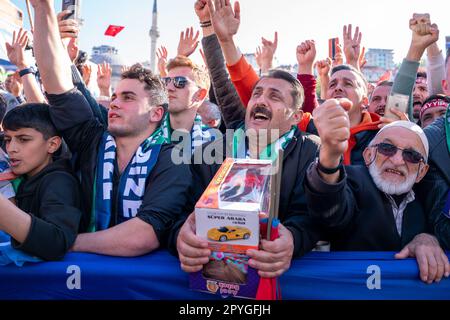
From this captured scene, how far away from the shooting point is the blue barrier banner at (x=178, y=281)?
5.38 ft

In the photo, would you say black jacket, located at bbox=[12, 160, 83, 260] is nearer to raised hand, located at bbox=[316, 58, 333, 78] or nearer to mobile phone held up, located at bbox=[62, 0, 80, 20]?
mobile phone held up, located at bbox=[62, 0, 80, 20]

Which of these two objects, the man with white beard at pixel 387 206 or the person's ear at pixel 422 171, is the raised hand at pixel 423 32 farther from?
the person's ear at pixel 422 171

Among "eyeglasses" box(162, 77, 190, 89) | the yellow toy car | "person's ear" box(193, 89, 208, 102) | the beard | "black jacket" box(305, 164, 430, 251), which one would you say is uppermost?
"eyeglasses" box(162, 77, 190, 89)

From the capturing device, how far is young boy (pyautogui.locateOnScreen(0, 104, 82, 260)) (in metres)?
1.61

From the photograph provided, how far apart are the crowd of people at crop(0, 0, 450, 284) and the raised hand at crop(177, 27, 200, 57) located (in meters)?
1.50

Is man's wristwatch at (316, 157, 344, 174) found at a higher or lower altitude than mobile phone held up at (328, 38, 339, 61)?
lower

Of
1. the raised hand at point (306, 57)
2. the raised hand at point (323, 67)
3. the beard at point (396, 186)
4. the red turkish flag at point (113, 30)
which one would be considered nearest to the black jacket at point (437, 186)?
the beard at point (396, 186)

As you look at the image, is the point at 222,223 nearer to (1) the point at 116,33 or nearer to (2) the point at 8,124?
(2) the point at 8,124

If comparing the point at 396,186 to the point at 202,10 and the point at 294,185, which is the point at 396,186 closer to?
the point at 294,185

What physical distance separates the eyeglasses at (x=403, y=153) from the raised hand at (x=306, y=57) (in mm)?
1616

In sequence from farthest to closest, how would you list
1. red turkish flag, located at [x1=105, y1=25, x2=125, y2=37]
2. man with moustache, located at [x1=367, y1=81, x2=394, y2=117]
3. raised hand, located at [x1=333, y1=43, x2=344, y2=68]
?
red turkish flag, located at [x1=105, y1=25, x2=125, y2=37]
raised hand, located at [x1=333, y1=43, x2=344, y2=68]
man with moustache, located at [x1=367, y1=81, x2=394, y2=117]

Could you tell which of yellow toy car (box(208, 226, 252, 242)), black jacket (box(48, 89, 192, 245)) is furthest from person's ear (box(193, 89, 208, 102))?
yellow toy car (box(208, 226, 252, 242))

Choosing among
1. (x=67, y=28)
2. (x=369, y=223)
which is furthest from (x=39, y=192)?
(x=369, y=223)
